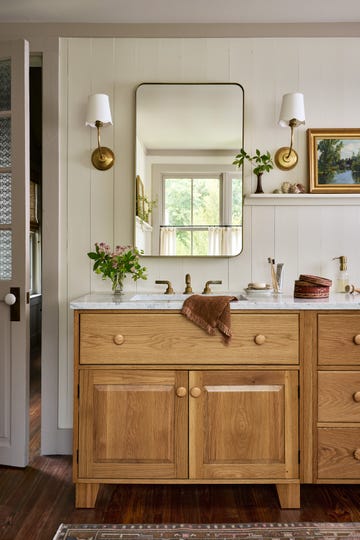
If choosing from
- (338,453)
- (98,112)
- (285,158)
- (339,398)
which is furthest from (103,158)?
(338,453)

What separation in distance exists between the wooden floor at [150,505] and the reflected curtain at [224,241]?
124 centimetres

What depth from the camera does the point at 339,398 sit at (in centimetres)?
202

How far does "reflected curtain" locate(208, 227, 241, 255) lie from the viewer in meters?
2.62

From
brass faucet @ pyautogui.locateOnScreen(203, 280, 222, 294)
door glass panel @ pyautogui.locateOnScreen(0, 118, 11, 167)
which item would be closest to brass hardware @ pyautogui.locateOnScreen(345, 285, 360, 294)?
brass faucet @ pyautogui.locateOnScreen(203, 280, 222, 294)

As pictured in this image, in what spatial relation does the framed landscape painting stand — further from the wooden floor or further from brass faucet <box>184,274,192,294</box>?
the wooden floor

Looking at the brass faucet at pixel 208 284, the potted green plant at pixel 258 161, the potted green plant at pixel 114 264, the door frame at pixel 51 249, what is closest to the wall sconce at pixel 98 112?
the door frame at pixel 51 249

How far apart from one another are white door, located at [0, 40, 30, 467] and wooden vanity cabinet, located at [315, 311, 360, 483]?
1524 millimetres

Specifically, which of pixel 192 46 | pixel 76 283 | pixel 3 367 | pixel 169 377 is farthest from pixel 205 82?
pixel 3 367

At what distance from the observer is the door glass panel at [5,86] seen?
2508 mm

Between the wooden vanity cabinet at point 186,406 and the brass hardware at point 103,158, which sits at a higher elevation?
the brass hardware at point 103,158

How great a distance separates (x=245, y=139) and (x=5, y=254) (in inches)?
59.4

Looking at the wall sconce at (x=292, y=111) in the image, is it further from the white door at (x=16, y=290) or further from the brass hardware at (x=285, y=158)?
the white door at (x=16, y=290)

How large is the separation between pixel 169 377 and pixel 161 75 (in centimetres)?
173

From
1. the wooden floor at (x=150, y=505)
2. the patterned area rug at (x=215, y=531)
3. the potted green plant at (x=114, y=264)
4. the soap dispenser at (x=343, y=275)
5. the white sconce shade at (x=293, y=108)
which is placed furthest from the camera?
the soap dispenser at (x=343, y=275)
